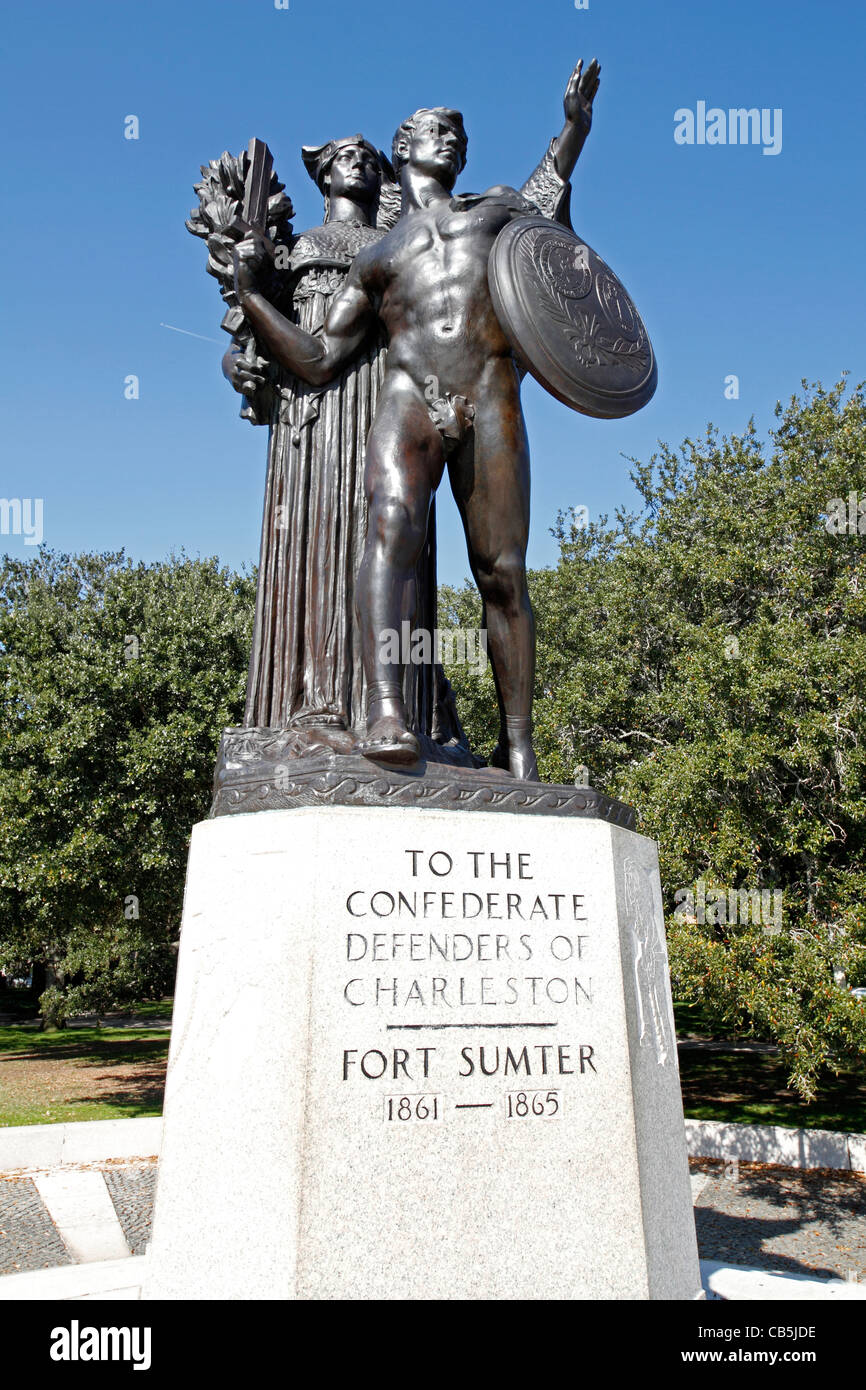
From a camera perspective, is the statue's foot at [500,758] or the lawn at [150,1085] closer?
the statue's foot at [500,758]

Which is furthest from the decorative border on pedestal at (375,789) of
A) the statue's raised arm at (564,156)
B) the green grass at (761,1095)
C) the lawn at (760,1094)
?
the green grass at (761,1095)

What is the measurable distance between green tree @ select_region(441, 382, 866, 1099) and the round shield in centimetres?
755

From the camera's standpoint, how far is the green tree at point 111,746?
1466cm


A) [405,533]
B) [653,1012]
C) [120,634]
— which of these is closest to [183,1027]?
[653,1012]

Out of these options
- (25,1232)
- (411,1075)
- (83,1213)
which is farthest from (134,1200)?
(411,1075)

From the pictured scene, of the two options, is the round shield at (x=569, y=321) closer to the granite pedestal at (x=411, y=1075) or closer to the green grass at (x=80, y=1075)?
the granite pedestal at (x=411, y=1075)

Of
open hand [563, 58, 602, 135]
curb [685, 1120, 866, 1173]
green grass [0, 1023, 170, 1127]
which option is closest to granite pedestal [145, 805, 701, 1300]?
open hand [563, 58, 602, 135]

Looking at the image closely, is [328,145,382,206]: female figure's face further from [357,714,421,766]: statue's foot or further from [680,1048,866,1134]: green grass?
[680,1048,866,1134]: green grass

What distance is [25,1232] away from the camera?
31.4ft

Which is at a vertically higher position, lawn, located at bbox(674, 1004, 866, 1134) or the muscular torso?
the muscular torso

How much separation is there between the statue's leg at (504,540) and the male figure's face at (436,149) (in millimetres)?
1252

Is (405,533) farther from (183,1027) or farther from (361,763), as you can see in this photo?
(183,1027)

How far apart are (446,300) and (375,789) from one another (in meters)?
2.33

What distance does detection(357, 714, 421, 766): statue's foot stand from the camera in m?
4.07
